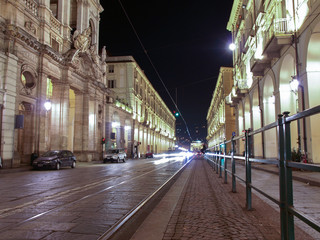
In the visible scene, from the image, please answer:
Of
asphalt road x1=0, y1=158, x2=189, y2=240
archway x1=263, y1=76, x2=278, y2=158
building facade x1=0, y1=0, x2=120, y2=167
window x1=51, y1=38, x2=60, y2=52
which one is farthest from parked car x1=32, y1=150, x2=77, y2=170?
archway x1=263, y1=76, x2=278, y2=158

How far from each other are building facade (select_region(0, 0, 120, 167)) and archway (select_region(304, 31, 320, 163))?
1857 cm

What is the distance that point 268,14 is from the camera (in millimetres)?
20719

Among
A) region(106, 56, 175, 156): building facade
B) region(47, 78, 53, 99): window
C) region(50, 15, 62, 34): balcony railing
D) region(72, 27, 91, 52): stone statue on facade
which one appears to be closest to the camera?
region(50, 15, 62, 34): balcony railing

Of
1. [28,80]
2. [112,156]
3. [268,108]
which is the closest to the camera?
[268,108]

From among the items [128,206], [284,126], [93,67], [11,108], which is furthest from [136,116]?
[284,126]

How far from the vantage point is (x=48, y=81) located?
29375 millimetres

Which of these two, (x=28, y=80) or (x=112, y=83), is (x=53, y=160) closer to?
(x=28, y=80)

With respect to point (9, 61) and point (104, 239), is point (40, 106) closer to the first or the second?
point (9, 61)

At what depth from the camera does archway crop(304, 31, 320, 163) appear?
13827mm

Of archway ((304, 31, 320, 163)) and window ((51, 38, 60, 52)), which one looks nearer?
archway ((304, 31, 320, 163))

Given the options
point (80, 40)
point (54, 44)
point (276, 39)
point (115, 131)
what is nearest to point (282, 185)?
point (276, 39)

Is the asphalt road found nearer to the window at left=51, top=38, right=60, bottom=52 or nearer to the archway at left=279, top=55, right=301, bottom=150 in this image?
the archway at left=279, top=55, right=301, bottom=150

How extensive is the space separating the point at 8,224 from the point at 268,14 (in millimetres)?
21166

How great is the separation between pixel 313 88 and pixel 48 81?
80.5 feet
